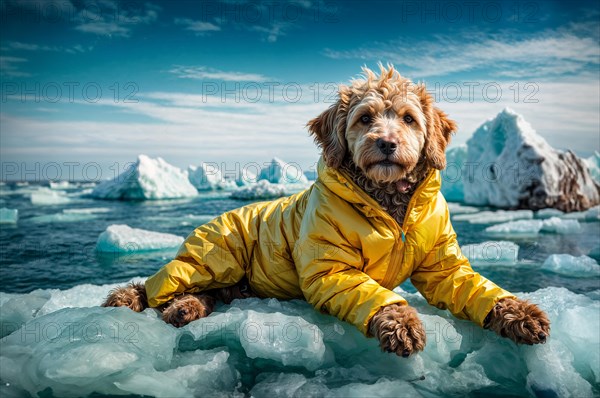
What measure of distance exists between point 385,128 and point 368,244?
2.64 feet

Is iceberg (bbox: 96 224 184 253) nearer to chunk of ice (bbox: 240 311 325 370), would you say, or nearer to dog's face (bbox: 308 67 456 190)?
dog's face (bbox: 308 67 456 190)

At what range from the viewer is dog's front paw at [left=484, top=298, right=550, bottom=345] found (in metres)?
2.73

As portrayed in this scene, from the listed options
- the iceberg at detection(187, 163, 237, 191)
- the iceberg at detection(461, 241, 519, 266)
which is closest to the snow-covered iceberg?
the iceberg at detection(461, 241, 519, 266)

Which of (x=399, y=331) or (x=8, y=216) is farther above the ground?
(x=399, y=331)

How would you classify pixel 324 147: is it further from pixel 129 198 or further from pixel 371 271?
pixel 129 198

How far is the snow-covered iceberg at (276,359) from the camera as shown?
2.53 m

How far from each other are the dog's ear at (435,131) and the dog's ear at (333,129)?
58 cm

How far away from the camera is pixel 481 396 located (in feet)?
8.63

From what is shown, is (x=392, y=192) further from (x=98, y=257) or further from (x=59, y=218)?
(x=59, y=218)

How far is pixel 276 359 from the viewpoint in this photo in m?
2.86

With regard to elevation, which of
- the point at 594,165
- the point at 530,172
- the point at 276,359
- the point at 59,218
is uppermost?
the point at 594,165

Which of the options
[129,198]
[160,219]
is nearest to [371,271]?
[160,219]

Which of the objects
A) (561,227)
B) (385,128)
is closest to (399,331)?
(385,128)

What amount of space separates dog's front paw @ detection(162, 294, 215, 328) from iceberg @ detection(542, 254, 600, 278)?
6158 millimetres
